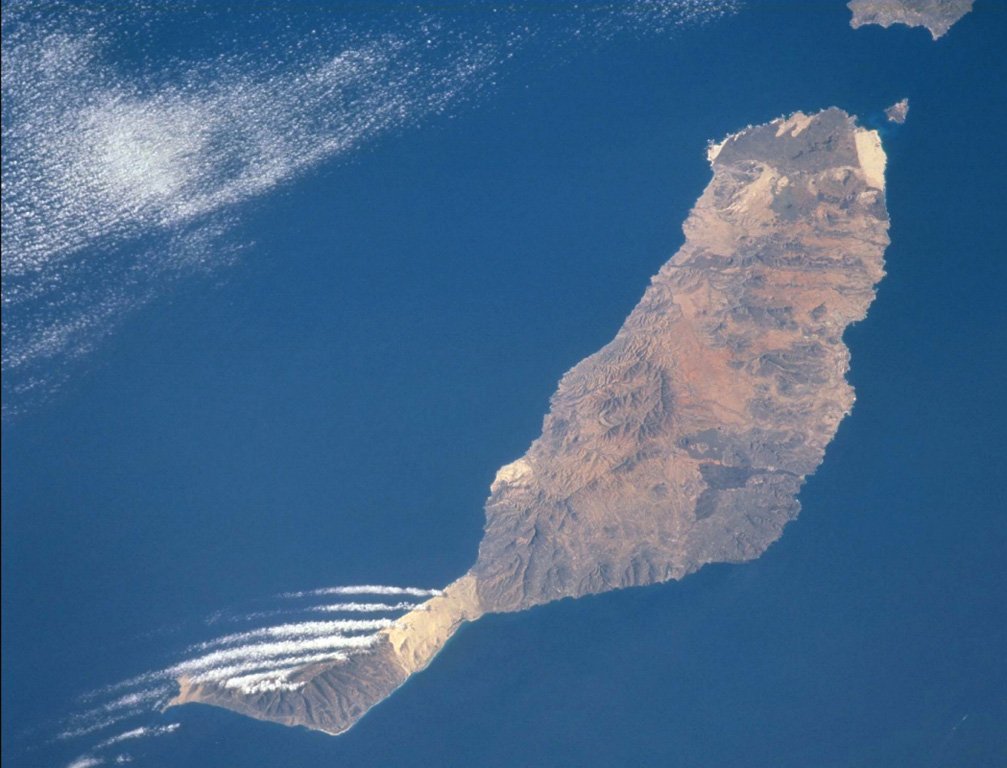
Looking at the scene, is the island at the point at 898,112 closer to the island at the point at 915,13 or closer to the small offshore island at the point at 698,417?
the small offshore island at the point at 698,417

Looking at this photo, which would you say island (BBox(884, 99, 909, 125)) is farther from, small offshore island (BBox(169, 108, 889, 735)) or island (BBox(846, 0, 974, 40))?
island (BBox(846, 0, 974, 40))

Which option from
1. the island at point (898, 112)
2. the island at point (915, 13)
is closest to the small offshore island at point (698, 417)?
the island at point (898, 112)

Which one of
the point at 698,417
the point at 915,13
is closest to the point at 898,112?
the point at 915,13

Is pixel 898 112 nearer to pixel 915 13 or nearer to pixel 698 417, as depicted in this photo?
pixel 915 13

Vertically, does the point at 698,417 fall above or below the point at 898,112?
below

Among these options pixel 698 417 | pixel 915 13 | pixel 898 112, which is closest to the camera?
pixel 698 417

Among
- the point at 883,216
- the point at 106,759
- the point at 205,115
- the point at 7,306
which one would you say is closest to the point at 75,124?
the point at 205,115

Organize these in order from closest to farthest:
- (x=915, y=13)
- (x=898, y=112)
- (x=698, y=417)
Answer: (x=698, y=417)
(x=898, y=112)
(x=915, y=13)

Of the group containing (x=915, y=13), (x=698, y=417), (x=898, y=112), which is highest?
(x=915, y=13)
